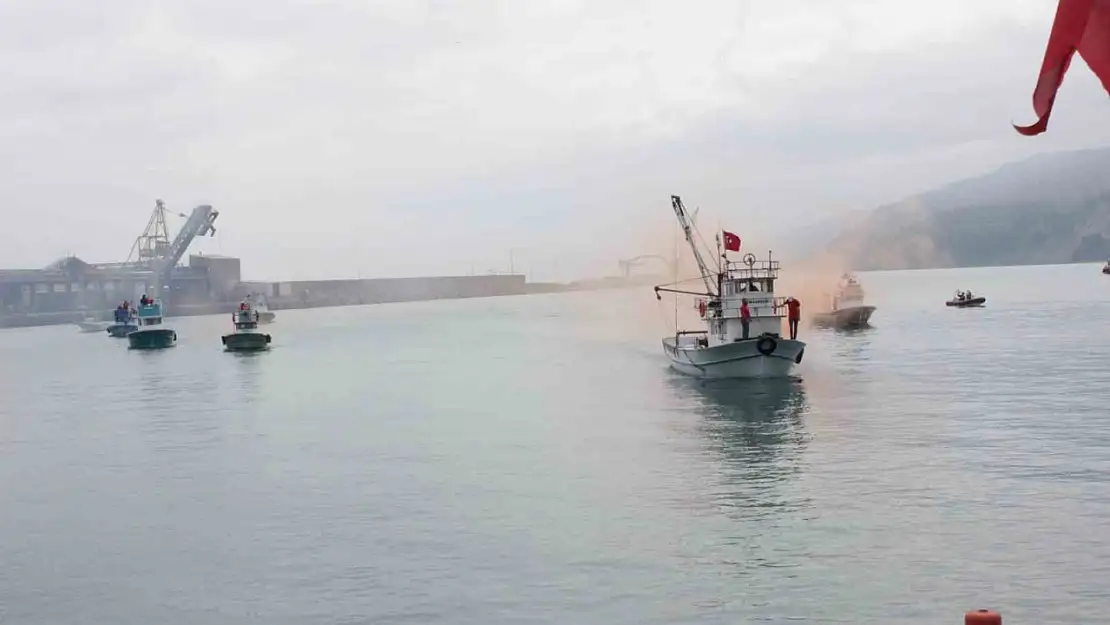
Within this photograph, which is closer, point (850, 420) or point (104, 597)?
point (104, 597)

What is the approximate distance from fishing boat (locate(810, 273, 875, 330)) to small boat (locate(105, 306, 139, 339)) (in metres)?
83.6

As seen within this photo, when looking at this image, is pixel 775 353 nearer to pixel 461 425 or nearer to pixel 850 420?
pixel 850 420

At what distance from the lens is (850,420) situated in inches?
1934

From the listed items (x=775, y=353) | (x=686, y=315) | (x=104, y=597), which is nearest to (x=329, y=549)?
(x=104, y=597)

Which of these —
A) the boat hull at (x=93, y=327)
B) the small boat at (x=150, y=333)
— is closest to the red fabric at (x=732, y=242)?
the small boat at (x=150, y=333)

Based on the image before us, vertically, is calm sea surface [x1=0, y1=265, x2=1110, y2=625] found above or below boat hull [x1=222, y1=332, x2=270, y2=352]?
below

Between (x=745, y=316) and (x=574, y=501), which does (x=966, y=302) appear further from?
(x=574, y=501)

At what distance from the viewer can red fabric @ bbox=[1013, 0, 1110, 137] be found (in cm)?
530

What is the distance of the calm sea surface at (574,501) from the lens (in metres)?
23.1

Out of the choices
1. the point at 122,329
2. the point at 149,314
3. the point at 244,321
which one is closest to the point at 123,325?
the point at 122,329

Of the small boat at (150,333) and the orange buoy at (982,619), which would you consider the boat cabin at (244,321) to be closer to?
the small boat at (150,333)

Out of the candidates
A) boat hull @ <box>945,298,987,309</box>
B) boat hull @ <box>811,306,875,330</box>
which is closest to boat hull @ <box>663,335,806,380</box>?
boat hull @ <box>811,306,875,330</box>

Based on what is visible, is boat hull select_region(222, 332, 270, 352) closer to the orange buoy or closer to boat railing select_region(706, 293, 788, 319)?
boat railing select_region(706, 293, 788, 319)

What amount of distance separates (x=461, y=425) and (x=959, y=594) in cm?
3226
